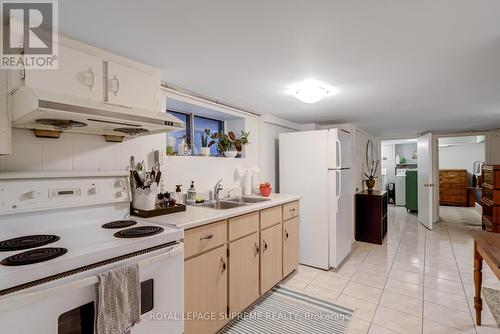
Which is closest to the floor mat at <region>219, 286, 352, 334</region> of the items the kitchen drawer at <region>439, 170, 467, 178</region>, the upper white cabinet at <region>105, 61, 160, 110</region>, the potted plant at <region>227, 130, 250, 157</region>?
the potted plant at <region>227, 130, 250, 157</region>

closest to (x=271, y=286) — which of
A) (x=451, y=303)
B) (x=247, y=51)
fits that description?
(x=451, y=303)

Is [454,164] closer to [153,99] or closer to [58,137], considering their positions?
[153,99]

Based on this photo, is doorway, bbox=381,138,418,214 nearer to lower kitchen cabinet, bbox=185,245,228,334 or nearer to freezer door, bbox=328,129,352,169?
freezer door, bbox=328,129,352,169

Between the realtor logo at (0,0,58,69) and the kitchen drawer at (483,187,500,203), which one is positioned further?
the kitchen drawer at (483,187,500,203)

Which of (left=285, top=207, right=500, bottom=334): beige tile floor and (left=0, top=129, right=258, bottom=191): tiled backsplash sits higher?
(left=0, top=129, right=258, bottom=191): tiled backsplash

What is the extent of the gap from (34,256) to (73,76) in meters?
0.96

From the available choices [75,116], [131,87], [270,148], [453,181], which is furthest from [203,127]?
[453,181]

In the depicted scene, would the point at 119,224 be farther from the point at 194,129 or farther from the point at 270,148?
the point at 270,148

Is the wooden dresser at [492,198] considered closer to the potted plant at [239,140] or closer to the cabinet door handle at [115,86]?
the potted plant at [239,140]

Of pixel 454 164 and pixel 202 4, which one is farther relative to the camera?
pixel 454 164

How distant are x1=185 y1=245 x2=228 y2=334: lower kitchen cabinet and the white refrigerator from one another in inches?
61.6

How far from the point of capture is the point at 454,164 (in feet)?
26.5

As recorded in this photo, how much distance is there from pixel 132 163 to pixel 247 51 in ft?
3.77

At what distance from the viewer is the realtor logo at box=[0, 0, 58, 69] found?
110 cm
